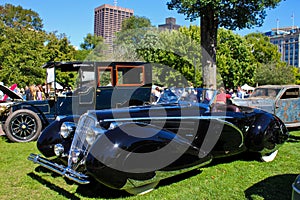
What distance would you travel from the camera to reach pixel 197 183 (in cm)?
493

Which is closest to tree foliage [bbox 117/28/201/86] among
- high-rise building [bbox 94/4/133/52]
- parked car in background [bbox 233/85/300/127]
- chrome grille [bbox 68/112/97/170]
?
parked car in background [bbox 233/85/300/127]

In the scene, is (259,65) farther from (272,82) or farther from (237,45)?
(237,45)

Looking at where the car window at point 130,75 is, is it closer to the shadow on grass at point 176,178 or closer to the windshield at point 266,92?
the windshield at point 266,92

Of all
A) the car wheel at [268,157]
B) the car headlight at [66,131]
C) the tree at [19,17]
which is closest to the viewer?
the car headlight at [66,131]

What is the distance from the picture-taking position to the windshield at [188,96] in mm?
5828

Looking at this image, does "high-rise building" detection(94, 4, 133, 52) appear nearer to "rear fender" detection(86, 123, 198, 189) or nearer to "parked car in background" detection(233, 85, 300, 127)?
"parked car in background" detection(233, 85, 300, 127)

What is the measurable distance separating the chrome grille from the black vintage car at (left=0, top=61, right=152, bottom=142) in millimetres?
4202

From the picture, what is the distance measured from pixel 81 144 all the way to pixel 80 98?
4667mm

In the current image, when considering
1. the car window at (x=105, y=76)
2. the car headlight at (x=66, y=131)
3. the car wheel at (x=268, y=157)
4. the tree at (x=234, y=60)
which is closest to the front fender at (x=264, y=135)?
the car wheel at (x=268, y=157)

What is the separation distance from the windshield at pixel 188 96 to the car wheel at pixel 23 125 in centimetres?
482

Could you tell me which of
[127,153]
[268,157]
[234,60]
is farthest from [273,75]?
[127,153]

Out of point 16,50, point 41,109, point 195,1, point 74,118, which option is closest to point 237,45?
point 16,50

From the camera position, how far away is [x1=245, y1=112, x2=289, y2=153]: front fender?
19.3 ft

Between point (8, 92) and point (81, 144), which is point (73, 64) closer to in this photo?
point (8, 92)
